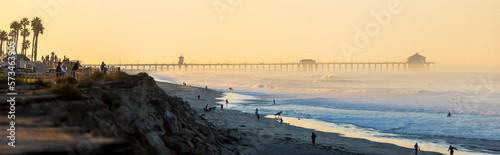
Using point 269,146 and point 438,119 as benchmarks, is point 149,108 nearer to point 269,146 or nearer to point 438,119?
point 269,146

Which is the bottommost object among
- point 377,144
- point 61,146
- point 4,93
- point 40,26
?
point 377,144

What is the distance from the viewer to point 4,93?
12453 mm

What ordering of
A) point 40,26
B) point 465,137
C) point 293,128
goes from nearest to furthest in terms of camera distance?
point 465,137 → point 293,128 → point 40,26

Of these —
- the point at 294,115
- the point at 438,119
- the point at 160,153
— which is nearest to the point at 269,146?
the point at 160,153

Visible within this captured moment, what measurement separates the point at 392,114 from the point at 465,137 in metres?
11.4

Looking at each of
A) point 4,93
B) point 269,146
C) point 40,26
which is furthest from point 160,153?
point 40,26

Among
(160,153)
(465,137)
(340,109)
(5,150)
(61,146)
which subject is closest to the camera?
(5,150)

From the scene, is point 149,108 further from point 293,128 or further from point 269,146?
point 293,128

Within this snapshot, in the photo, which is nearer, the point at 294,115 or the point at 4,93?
the point at 4,93

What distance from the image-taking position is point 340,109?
39781 mm

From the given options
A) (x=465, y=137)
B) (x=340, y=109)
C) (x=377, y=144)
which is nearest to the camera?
(x=377, y=144)

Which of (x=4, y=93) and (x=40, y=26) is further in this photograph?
(x=40, y=26)

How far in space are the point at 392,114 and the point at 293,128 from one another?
13.1 m

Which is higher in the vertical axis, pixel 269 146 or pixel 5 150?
pixel 5 150
